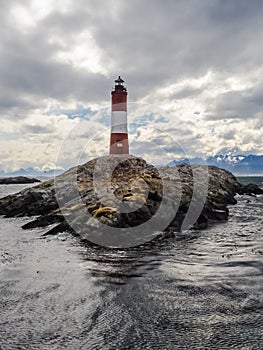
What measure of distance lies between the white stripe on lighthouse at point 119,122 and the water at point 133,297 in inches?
1023

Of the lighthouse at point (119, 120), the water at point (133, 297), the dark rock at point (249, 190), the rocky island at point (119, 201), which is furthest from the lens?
the dark rock at point (249, 190)

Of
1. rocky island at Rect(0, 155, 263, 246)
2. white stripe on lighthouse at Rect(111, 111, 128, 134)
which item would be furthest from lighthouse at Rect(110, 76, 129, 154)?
rocky island at Rect(0, 155, 263, 246)

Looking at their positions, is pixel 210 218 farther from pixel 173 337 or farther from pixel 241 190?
pixel 241 190

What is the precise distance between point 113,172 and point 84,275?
20656mm

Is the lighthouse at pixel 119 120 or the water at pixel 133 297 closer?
the water at pixel 133 297

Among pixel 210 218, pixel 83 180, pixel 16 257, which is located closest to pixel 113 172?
pixel 83 180

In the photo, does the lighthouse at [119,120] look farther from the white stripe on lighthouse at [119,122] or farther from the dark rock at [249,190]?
the dark rock at [249,190]

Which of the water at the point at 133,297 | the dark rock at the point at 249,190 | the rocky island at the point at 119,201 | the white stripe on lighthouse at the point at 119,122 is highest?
the white stripe on lighthouse at the point at 119,122

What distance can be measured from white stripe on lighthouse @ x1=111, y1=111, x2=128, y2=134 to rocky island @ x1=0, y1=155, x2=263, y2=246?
22.9ft

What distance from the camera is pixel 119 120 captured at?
133ft

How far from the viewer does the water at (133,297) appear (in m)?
6.40

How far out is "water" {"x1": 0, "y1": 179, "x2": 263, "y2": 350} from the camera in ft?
21.0

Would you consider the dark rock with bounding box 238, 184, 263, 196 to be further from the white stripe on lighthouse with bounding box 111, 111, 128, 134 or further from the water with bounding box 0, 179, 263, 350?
the water with bounding box 0, 179, 263, 350

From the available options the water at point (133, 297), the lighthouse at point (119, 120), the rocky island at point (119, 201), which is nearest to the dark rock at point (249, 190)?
the rocky island at point (119, 201)
